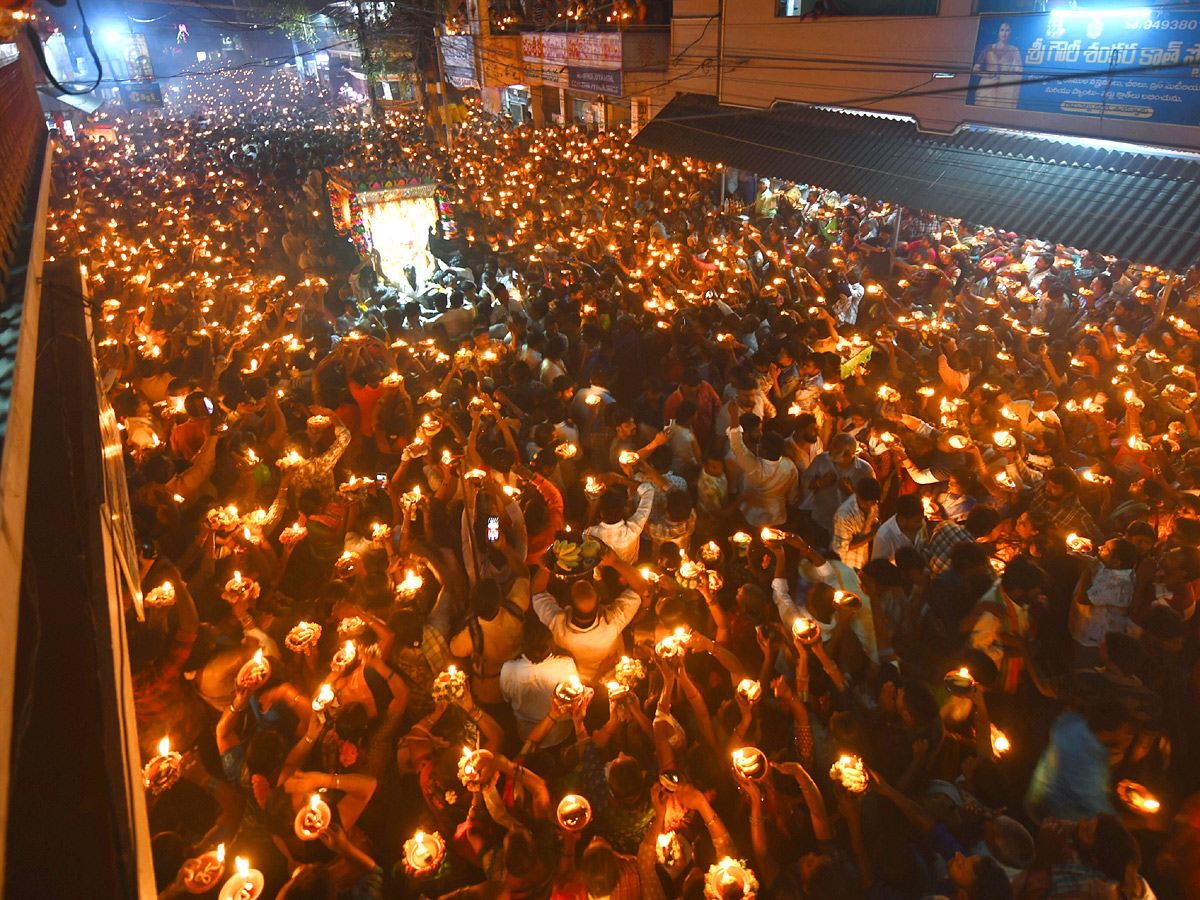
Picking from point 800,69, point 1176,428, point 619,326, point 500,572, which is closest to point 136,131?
point 800,69

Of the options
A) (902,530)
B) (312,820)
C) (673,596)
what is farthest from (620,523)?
(312,820)

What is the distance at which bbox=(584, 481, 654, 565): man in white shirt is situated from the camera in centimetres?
472

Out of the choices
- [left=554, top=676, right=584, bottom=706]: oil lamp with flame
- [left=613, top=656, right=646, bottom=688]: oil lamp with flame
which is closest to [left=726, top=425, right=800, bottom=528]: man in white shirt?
[left=613, top=656, right=646, bottom=688]: oil lamp with flame

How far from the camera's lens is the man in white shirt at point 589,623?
3787 mm

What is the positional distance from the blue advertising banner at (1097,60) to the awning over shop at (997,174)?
52 centimetres

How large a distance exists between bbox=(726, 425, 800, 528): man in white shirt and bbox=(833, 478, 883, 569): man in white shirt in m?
0.61

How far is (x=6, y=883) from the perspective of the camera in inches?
58.7

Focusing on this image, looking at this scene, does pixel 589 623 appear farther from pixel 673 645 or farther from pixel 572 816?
pixel 572 816

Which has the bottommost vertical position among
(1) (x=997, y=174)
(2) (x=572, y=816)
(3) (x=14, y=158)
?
(2) (x=572, y=816)

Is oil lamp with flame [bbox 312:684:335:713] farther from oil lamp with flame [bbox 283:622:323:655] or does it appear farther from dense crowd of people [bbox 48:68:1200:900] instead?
oil lamp with flame [bbox 283:622:323:655]

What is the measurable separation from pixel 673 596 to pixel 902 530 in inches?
64.3

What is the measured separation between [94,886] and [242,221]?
1658cm

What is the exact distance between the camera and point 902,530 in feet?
14.5

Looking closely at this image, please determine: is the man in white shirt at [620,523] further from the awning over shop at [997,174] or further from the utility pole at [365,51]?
the utility pole at [365,51]
